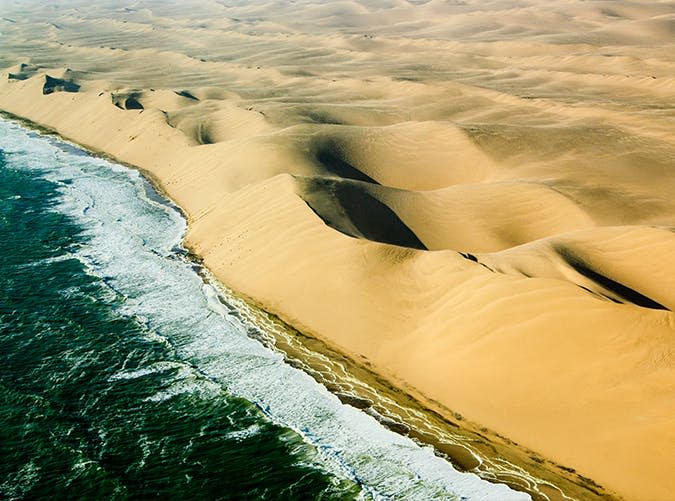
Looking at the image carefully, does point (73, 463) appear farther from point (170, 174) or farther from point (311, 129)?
point (311, 129)

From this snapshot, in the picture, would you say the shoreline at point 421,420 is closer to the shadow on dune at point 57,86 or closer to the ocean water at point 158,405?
the ocean water at point 158,405

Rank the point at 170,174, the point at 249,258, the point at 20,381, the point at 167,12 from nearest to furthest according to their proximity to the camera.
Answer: the point at 20,381
the point at 249,258
the point at 170,174
the point at 167,12

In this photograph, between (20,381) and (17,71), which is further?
(17,71)

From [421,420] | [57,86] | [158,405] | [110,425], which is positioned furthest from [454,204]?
[57,86]

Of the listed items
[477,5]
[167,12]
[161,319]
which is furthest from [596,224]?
[167,12]

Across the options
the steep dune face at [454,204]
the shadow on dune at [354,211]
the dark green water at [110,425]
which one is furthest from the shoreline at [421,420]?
the shadow on dune at [354,211]

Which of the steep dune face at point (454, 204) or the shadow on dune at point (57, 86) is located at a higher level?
the steep dune face at point (454, 204)
